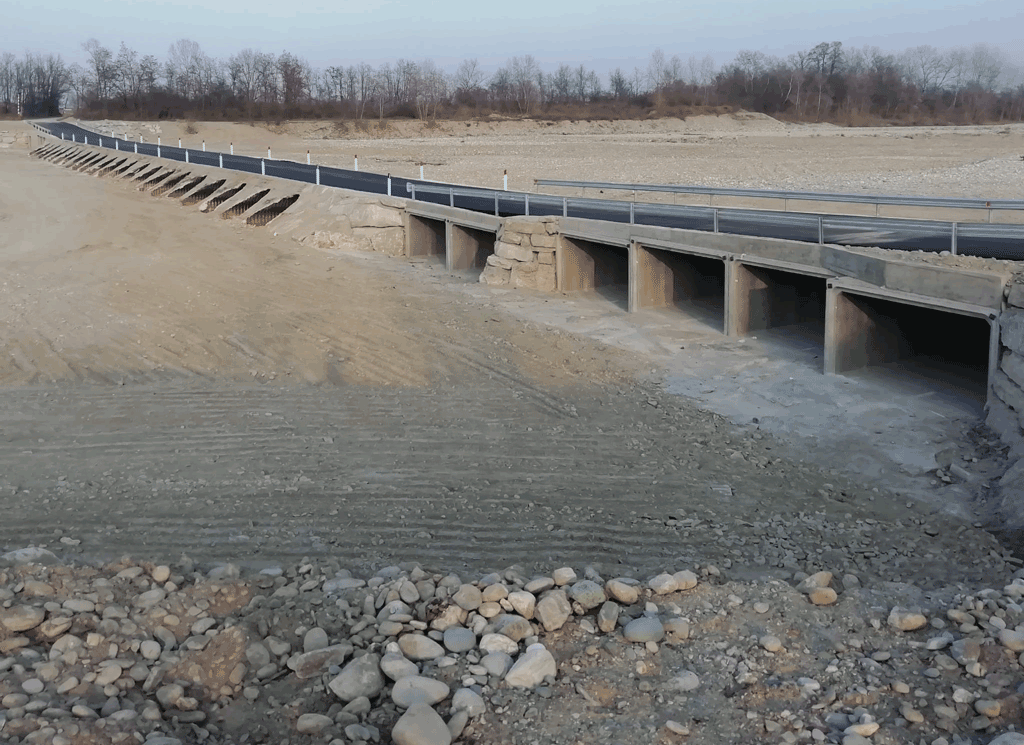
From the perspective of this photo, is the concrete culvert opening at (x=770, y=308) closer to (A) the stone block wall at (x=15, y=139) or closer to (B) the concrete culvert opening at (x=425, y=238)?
(B) the concrete culvert opening at (x=425, y=238)

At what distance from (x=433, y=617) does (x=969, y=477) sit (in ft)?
21.6

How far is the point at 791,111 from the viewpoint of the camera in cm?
9088

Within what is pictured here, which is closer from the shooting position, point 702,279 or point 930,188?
point 702,279

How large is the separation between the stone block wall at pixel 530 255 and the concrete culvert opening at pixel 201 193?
1666 centimetres

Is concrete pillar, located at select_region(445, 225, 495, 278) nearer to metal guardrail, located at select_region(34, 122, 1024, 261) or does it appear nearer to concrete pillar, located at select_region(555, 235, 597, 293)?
metal guardrail, located at select_region(34, 122, 1024, 261)

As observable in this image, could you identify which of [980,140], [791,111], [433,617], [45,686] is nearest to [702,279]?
[433,617]

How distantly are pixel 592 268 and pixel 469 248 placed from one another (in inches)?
164

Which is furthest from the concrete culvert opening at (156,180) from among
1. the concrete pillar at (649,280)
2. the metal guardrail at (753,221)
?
the concrete pillar at (649,280)

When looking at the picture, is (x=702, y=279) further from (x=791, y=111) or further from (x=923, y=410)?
(x=791, y=111)

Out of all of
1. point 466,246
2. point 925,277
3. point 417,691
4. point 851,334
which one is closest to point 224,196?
point 466,246

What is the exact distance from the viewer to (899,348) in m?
15.1

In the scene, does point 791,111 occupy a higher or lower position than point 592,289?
higher

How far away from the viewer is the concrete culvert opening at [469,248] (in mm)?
24672

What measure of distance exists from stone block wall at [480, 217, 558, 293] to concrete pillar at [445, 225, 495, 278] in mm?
3014
